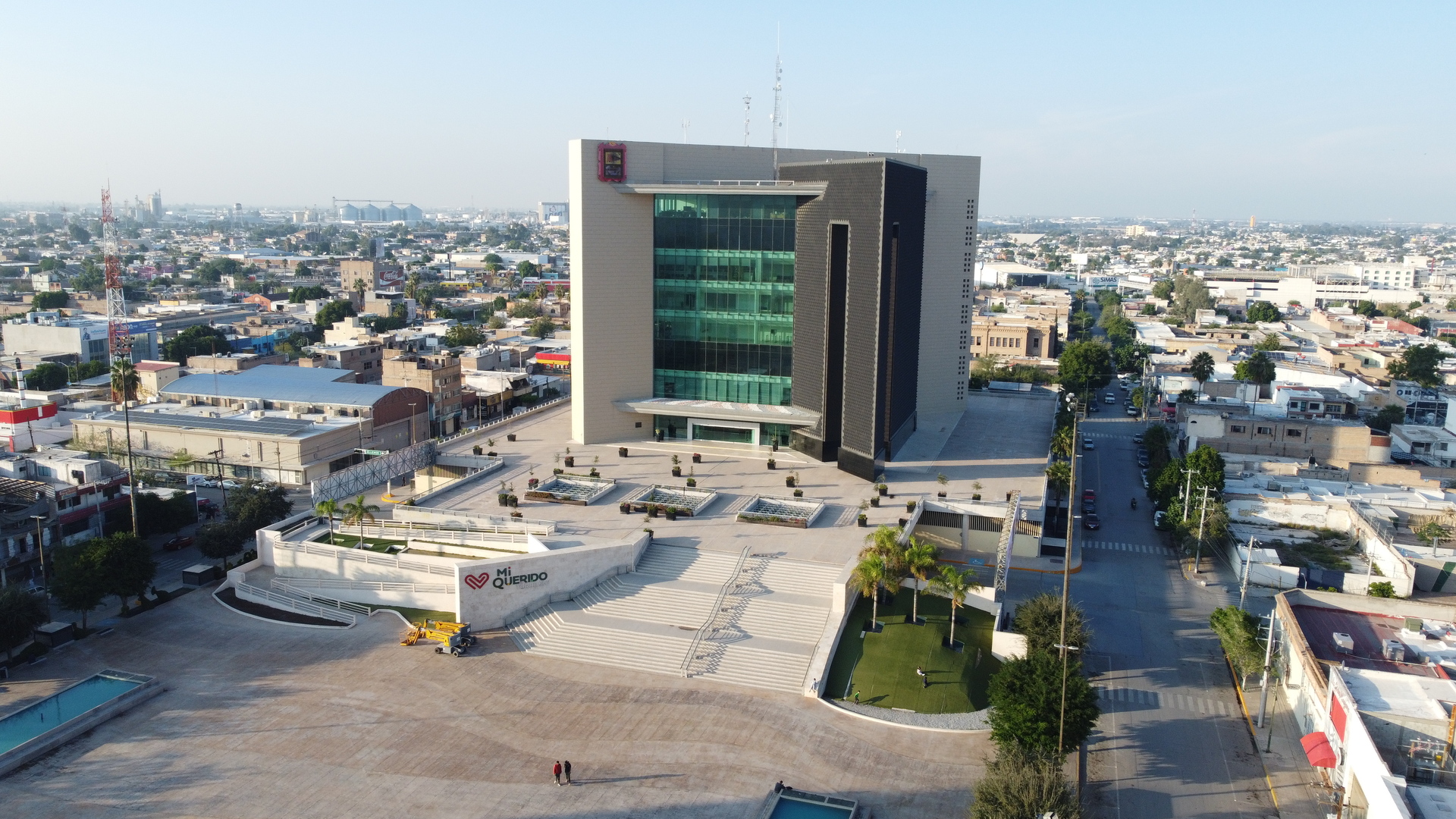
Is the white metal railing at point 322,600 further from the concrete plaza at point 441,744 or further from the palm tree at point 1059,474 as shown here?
the palm tree at point 1059,474

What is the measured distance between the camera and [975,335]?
131 metres

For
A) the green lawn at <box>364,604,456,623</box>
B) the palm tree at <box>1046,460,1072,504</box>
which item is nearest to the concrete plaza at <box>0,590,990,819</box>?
the green lawn at <box>364,604,456,623</box>

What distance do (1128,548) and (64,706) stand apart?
2152 inches

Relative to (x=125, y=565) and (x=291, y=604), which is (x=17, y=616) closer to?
(x=125, y=565)

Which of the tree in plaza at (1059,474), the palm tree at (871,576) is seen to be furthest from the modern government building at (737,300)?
the palm tree at (871,576)

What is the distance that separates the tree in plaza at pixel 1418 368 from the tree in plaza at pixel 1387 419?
56.6ft

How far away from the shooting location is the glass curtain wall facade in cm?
6475

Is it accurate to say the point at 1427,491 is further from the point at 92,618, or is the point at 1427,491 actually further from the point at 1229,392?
the point at 92,618

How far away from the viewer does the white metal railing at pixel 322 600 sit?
46375mm

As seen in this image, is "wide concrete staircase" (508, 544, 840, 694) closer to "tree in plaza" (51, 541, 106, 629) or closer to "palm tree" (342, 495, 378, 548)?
"palm tree" (342, 495, 378, 548)

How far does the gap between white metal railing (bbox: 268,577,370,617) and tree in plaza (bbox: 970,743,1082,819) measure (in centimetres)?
2965

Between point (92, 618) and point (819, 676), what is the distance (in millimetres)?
33574

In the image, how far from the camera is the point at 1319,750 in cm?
3319

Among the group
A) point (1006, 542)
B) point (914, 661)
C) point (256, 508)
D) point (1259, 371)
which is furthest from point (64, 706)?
point (1259, 371)
